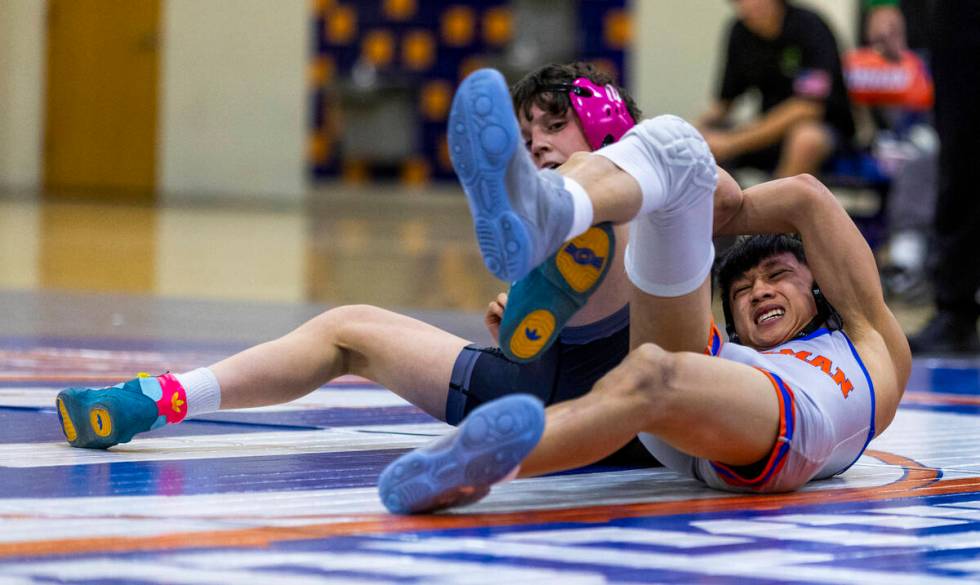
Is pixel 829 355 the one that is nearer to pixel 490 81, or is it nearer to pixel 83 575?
pixel 490 81

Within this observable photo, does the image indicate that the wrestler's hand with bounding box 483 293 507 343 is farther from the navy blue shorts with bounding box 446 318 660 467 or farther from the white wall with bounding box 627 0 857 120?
the white wall with bounding box 627 0 857 120

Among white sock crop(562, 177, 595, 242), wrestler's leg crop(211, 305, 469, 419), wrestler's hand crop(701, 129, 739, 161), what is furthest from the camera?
wrestler's hand crop(701, 129, 739, 161)

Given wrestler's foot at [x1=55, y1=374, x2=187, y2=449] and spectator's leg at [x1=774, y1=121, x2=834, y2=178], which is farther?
spectator's leg at [x1=774, y1=121, x2=834, y2=178]

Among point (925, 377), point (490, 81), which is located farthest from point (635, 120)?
point (925, 377)

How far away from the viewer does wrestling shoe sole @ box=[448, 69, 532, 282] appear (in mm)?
1974

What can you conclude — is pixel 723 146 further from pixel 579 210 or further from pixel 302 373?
pixel 579 210

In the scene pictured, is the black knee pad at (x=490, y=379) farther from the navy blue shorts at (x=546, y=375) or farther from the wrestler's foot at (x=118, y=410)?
the wrestler's foot at (x=118, y=410)

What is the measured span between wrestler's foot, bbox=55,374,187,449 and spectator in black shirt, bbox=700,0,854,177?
4799mm

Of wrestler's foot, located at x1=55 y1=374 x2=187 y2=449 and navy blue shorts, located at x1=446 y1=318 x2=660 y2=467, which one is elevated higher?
navy blue shorts, located at x1=446 y1=318 x2=660 y2=467

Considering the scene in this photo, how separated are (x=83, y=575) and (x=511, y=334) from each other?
735 mm

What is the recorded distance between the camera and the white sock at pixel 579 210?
6.77ft

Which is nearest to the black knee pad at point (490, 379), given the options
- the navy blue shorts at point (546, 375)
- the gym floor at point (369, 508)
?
the navy blue shorts at point (546, 375)

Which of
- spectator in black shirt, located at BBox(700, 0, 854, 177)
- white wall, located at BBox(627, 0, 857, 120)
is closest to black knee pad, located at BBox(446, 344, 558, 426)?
spectator in black shirt, located at BBox(700, 0, 854, 177)

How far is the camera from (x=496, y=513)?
7.10ft
